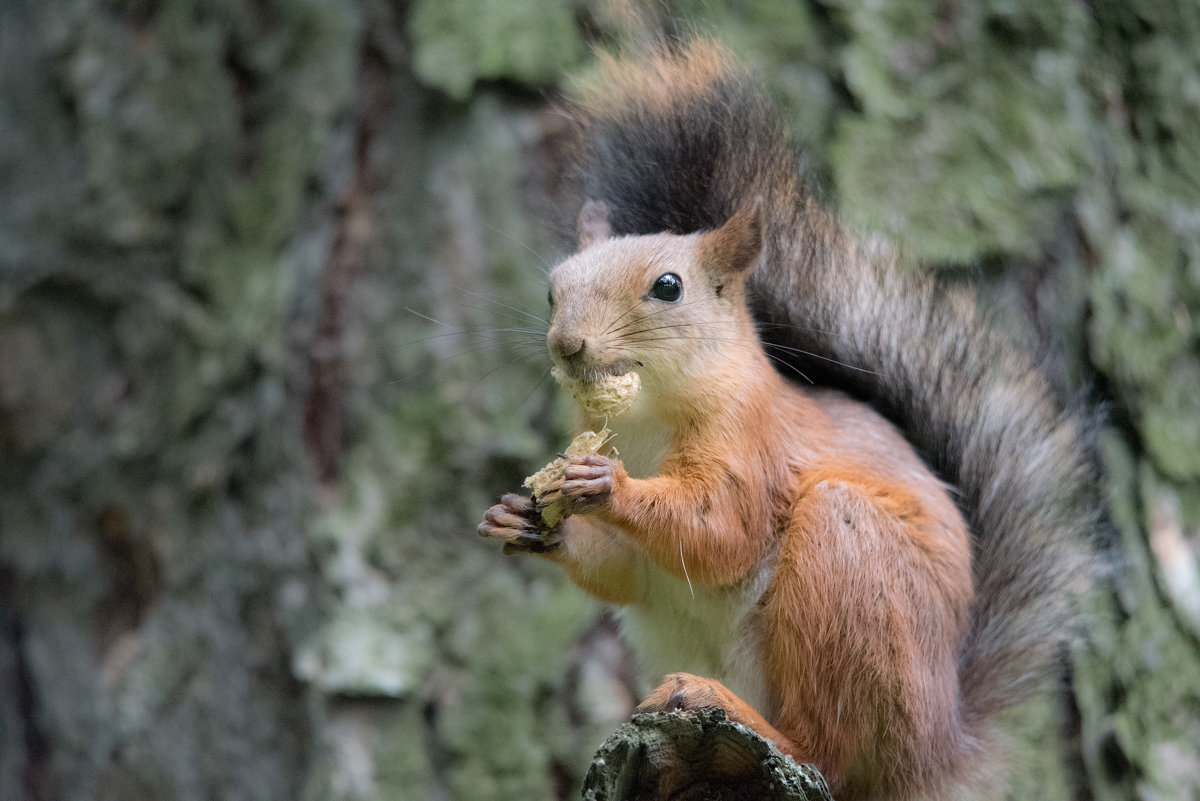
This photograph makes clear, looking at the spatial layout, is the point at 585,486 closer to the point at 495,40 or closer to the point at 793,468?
the point at 793,468

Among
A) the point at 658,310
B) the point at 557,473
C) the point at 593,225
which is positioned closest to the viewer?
the point at 557,473

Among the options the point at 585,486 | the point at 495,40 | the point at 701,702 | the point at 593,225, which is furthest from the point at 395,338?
the point at 701,702

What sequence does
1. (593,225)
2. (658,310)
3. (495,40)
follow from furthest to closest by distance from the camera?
(495,40) → (593,225) → (658,310)

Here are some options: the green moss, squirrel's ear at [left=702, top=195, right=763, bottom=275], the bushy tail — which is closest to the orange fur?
squirrel's ear at [left=702, top=195, right=763, bottom=275]

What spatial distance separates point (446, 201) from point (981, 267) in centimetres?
108

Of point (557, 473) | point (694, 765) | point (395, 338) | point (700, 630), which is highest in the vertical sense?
point (557, 473)

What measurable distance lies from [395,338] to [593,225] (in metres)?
0.88

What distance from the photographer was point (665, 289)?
121 cm

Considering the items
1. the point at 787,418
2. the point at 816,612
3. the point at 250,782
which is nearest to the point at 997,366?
the point at 787,418

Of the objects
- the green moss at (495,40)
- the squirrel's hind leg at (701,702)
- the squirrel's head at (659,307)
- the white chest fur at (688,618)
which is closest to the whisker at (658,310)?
the squirrel's head at (659,307)

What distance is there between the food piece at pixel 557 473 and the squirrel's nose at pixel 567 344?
9 cm

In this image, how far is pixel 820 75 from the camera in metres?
1.92

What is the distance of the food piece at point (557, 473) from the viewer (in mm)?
1091

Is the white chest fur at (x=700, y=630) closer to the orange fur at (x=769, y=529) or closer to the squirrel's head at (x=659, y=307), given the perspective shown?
the orange fur at (x=769, y=529)
